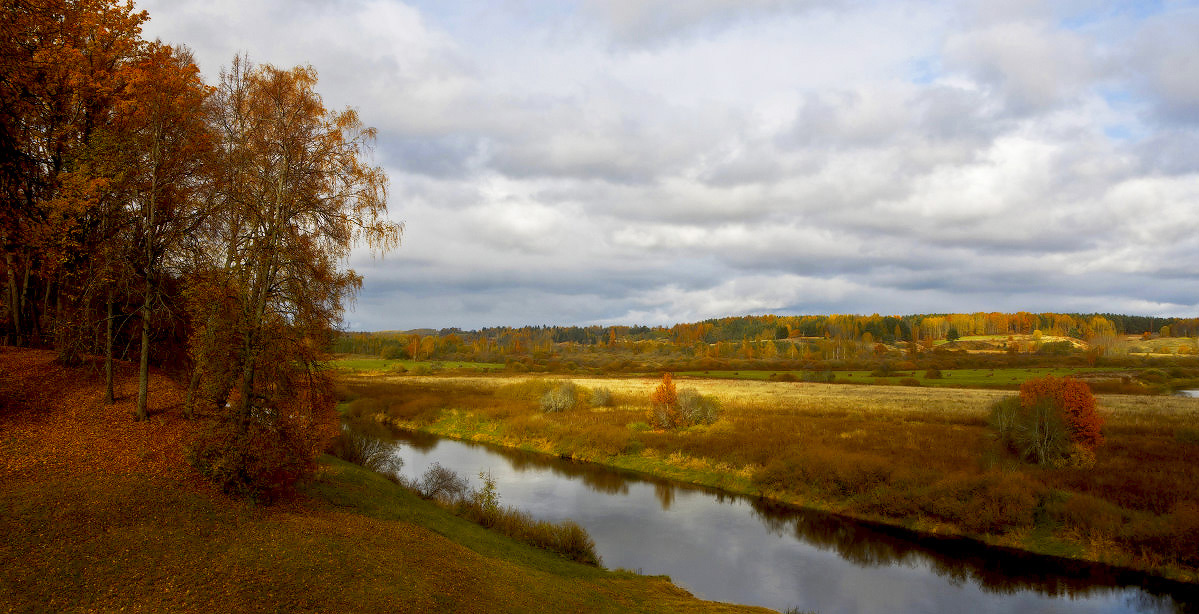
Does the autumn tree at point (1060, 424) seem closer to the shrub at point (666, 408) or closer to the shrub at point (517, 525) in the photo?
the shrub at point (666, 408)

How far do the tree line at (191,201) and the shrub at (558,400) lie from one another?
4278cm

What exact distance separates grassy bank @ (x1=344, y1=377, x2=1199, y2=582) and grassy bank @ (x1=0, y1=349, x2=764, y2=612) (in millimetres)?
17249

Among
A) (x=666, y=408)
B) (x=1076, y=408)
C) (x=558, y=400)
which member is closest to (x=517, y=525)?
(x=666, y=408)

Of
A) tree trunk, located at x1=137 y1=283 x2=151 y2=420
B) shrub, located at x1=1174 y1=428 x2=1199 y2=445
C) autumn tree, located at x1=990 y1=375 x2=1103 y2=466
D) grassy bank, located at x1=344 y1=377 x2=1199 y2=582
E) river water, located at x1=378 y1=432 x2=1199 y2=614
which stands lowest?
river water, located at x1=378 y1=432 x2=1199 y2=614

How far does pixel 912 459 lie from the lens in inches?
1345

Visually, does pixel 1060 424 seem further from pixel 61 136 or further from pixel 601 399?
pixel 61 136

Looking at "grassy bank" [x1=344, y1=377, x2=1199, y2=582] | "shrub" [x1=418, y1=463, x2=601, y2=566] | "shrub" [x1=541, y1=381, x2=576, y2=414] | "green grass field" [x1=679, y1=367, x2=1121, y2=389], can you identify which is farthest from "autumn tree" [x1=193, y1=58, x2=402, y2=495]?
"green grass field" [x1=679, y1=367, x2=1121, y2=389]

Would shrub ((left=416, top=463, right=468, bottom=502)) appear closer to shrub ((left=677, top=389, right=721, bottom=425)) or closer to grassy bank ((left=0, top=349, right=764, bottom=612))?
grassy bank ((left=0, top=349, right=764, bottom=612))

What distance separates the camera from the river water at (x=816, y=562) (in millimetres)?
20688

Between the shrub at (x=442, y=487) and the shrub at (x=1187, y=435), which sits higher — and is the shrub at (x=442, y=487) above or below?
below

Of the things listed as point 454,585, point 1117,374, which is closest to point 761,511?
point 454,585

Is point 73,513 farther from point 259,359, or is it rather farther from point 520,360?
point 520,360

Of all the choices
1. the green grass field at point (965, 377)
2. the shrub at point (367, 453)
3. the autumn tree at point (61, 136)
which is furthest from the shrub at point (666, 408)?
the green grass field at point (965, 377)

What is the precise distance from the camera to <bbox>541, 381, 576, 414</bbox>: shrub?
5978cm
